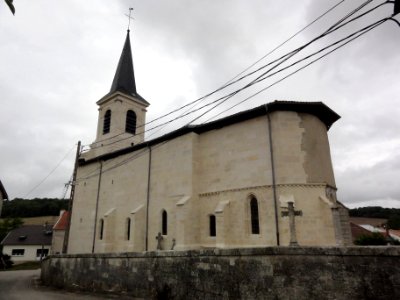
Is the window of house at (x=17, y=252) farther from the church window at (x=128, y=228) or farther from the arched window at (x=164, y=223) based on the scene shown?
the arched window at (x=164, y=223)

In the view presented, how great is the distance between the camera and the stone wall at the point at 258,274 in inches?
215

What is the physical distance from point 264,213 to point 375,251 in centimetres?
947

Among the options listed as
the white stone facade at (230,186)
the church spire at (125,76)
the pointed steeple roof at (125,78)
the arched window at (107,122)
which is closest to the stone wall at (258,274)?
the white stone facade at (230,186)

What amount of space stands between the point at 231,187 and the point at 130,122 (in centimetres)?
1672

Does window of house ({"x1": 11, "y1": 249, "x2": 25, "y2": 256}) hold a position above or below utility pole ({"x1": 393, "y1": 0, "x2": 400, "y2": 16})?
below

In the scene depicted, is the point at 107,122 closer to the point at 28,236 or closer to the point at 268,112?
the point at 268,112

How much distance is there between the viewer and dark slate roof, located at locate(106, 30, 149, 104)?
30459mm

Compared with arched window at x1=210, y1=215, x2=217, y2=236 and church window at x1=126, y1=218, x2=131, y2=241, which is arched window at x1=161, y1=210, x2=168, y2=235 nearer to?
arched window at x1=210, y1=215, x2=217, y2=236

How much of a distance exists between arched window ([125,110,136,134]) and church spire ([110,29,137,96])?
6.76 feet

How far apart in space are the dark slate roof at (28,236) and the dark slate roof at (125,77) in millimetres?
28013

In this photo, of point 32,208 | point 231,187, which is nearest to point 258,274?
point 231,187

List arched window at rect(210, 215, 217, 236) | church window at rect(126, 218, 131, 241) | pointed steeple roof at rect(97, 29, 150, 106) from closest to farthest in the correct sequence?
arched window at rect(210, 215, 217, 236) < church window at rect(126, 218, 131, 241) < pointed steeple roof at rect(97, 29, 150, 106)

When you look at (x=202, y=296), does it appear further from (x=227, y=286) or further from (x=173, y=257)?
(x=173, y=257)

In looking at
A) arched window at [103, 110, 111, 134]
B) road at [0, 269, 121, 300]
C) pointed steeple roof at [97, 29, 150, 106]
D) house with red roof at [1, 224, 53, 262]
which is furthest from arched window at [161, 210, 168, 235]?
house with red roof at [1, 224, 53, 262]
